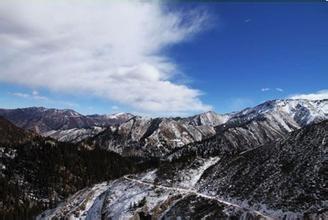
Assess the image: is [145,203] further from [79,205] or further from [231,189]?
[79,205]

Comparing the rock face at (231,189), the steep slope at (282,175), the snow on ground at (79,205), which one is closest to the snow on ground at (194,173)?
the rock face at (231,189)

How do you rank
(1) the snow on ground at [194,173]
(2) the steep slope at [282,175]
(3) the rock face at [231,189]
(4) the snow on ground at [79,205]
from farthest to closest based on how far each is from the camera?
(4) the snow on ground at [79,205] → (1) the snow on ground at [194,173] → (3) the rock face at [231,189] → (2) the steep slope at [282,175]

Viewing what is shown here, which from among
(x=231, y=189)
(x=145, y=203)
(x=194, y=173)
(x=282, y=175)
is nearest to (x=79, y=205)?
(x=145, y=203)

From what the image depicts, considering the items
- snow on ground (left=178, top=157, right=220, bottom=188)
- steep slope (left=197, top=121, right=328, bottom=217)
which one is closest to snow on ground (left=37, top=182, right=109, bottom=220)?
snow on ground (left=178, top=157, right=220, bottom=188)

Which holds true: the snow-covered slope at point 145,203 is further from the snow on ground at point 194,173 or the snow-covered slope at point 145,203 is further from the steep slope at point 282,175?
the steep slope at point 282,175

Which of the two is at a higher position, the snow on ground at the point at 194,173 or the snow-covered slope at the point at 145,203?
the snow on ground at the point at 194,173

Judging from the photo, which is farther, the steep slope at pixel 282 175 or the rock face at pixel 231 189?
the rock face at pixel 231 189

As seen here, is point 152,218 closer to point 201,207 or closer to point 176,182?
point 201,207

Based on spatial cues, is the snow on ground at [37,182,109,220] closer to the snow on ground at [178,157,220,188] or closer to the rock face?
the rock face
